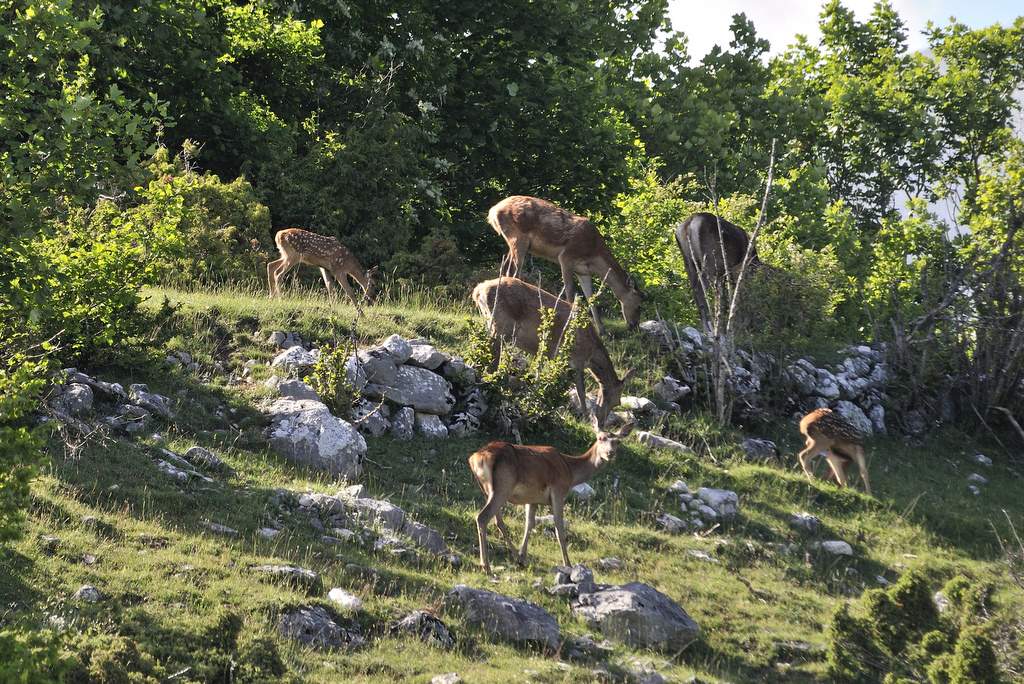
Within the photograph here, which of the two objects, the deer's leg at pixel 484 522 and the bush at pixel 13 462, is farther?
the deer's leg at pixel 484 522

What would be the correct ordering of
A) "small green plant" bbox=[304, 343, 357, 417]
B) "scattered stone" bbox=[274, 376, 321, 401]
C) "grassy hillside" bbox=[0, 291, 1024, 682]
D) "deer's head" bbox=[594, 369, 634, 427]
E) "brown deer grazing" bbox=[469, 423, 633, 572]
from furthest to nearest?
"deer's head" bbox=[594, 369, 634, 427] < "small green plant" bbox=[304, 343, 357, 417] < "scattered stone" bbox=[274, 376, 321, 401] < "brown deer grazing" bbox=[469, 423, 633, 572] < "grassy hillside" bbox=[0, 291, 1024, 682]

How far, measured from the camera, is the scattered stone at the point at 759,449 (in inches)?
679

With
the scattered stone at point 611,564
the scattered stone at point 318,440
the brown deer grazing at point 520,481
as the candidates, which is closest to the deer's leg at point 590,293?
the scattered stone at point 318,440

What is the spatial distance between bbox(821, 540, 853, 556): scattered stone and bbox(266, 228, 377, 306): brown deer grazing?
8.21m

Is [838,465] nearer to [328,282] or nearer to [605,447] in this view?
[605,447]

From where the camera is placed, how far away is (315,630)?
8.73 meters

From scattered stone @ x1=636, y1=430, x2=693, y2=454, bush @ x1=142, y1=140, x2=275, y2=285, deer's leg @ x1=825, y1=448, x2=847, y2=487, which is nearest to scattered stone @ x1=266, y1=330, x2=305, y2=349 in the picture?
bush @ x1=142, y1=140, x2=275, y2=285

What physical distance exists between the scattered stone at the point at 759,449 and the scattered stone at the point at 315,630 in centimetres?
953

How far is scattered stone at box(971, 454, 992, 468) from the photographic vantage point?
790 inches

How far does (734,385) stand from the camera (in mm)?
19047

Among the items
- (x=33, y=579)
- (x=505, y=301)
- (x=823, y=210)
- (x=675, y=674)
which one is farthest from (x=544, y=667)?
(x=823, y=210)

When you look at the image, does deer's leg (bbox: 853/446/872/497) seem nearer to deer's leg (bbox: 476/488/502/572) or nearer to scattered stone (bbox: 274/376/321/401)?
deer's leg (bbox: 476/488/502/572)

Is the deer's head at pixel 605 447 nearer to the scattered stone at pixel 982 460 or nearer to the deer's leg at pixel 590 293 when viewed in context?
the deer's leg at pixel 590 293

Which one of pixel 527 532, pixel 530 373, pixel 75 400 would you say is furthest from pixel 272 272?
pixel 527 532
